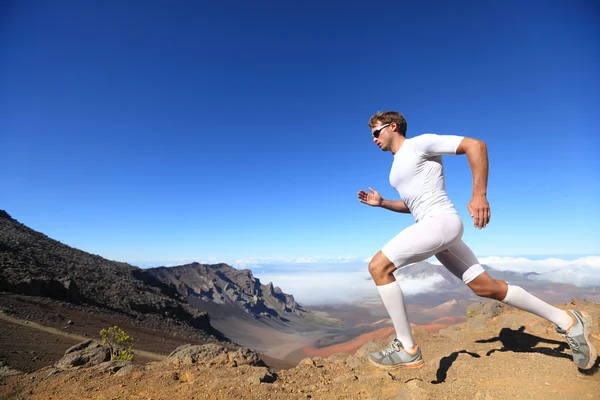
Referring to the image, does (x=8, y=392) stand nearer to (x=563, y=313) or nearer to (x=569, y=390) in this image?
(x=569, y=390)

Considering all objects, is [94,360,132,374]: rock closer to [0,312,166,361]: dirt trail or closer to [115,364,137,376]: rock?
[115,364,137,376]: rock

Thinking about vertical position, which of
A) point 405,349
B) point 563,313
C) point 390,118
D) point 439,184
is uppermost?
point 390,118

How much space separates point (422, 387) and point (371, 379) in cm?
81

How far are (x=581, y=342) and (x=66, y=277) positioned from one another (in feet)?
136

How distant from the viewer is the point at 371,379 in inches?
141

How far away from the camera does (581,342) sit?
3098mm

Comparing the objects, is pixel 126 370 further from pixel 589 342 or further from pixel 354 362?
pixel 589 342

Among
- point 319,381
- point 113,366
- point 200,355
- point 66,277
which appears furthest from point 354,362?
point 66,277

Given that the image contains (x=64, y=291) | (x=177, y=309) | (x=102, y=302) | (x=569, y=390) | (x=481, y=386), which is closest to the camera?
(x=569, y=390)

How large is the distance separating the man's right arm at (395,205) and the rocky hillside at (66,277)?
35342 millimetres

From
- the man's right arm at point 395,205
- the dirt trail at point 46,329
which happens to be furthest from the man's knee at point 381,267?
the dirt trail at point 46,329

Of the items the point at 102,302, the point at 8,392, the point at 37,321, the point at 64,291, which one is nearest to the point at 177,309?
the point at 102,302

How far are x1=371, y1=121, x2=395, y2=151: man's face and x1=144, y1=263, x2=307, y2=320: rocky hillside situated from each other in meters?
118

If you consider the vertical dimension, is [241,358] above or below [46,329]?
above
